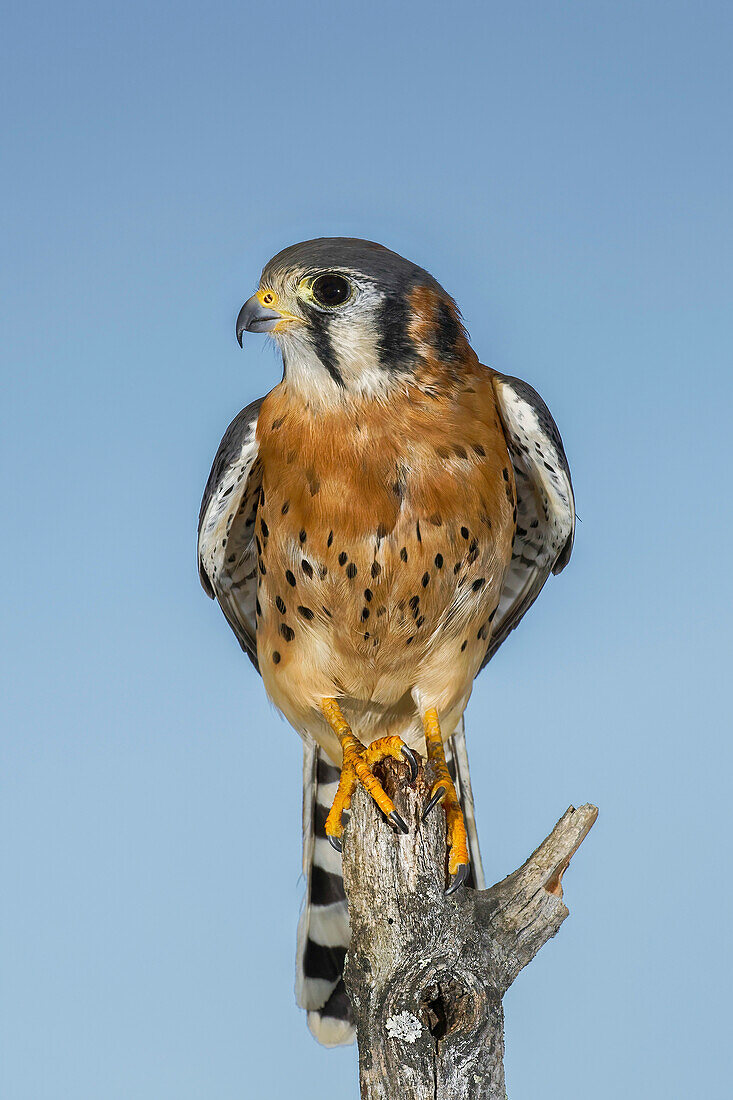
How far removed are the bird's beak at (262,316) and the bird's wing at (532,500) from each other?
0.65 meters

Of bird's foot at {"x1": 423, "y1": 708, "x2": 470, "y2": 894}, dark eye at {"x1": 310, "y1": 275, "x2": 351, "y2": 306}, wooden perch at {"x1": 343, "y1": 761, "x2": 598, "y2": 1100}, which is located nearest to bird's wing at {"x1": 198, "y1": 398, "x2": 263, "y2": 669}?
dark eye at {"x1": 310, "y1": 275, "x2": 351, "y2": 306}

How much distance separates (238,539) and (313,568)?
52 cm

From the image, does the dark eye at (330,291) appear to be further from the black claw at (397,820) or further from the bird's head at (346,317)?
the black claw at (397,820)

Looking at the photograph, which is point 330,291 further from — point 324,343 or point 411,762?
point 411,762

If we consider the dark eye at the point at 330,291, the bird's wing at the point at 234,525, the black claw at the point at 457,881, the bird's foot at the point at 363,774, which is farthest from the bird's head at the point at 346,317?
the black claw at the point at 457,881

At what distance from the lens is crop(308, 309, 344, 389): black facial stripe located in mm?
2457

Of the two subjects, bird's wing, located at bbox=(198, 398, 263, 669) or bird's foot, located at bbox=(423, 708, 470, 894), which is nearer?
bird's foot, located at bbox=(423, 708, 470, 894)

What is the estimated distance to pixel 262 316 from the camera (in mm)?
2498

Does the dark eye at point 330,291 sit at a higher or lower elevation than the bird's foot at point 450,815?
higher

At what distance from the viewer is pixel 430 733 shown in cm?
279

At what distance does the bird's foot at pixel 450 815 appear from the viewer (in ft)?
7.86

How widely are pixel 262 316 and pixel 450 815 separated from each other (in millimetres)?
1302

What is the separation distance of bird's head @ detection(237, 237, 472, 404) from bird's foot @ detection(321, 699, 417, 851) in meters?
0.87

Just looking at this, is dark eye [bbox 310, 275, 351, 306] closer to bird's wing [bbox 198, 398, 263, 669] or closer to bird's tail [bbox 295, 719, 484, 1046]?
bird's wing [bbox 198, 398, 263, 669]
